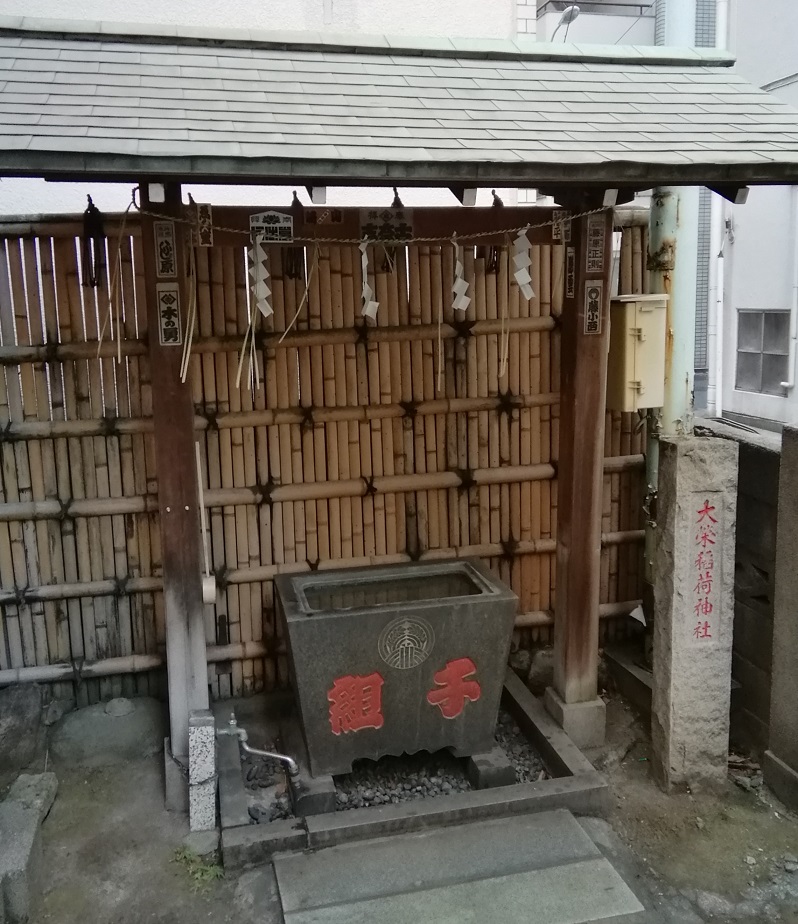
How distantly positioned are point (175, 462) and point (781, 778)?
4.15m

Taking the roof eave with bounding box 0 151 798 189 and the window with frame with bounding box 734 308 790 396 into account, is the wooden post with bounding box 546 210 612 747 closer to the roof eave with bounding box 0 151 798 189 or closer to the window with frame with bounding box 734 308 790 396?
the roof eave with bounding box 0 151 798 189

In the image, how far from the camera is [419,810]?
4.80 meters

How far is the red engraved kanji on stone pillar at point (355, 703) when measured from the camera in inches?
193

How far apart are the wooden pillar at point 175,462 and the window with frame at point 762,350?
11.3m

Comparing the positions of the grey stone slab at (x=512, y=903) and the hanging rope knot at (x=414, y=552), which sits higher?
the hanging rope knot at (x=414, y=552)

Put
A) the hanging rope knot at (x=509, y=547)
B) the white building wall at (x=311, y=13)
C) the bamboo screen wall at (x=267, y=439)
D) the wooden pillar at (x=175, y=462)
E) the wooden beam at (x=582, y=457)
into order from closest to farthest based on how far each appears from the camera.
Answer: the wooden pillar at (x=175, y=462) → the wooden beam at (x=582, y=457) → the bamboo screen wall at (x=267, y=439) → the hanging rope knot at (x=509, y=547) → the white building wall at (x=311, y=13)

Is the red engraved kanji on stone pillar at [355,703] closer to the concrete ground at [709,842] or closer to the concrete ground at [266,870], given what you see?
the concrete ground at [266,870]

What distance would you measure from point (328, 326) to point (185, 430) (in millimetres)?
1436

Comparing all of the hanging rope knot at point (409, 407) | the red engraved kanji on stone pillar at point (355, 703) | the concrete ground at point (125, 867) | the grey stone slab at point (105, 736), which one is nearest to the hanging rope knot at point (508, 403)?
the hanging rope knot at point (409, 407)

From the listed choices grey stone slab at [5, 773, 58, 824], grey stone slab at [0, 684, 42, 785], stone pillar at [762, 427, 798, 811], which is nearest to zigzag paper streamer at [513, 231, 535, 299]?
stone pillar at [762, 427, 798, 811]

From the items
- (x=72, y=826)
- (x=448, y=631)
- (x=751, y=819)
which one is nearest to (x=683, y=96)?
(x=448, y=631)

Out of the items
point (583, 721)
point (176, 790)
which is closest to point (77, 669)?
point (176, 790)

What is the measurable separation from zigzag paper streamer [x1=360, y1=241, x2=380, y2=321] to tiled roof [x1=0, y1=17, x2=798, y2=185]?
3.41ft

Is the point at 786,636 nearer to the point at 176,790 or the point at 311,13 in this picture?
the point at 176,790
